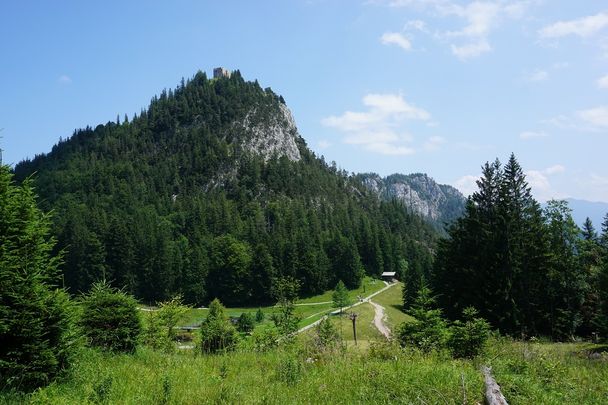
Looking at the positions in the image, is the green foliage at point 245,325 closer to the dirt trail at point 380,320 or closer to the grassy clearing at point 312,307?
the grassy clearing at point 312,307

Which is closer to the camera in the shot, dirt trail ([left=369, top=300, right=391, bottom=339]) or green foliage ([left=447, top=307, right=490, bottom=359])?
green foliage ([left=447, top=307, right=490, bottom=359])

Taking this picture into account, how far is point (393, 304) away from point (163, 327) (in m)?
73.9

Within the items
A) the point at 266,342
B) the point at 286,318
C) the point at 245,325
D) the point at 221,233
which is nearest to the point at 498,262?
the point at 286,318

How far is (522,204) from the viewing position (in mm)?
42438

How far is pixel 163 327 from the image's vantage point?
20.9 metres

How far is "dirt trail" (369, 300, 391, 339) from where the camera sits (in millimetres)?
59844

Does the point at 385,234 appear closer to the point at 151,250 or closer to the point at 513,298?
the point at 151,250

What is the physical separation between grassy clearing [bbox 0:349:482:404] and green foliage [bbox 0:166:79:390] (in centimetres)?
65

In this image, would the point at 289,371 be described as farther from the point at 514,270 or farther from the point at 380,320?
the point at 380,320

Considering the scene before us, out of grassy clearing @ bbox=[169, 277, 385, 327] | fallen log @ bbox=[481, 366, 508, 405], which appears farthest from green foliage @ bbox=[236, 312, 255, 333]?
fallen log @ bbox=[481, 366, 508, 405]

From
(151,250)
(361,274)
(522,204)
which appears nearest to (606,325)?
(522,204)

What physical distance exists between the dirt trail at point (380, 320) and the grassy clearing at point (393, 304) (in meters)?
0.94

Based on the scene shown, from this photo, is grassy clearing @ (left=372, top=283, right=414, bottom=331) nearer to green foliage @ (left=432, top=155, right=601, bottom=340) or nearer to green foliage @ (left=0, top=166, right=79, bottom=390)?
green foliage @ (left=432, top=155, right=601, bottom=340)

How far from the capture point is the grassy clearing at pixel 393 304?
233ft
